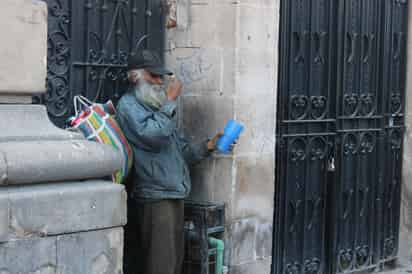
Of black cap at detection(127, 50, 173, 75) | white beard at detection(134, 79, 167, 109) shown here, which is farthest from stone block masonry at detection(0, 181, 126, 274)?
black cap at detection(127, 50, 173, 75)

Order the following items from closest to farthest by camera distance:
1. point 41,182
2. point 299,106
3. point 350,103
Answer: point 41,182 → point 299,106 → point 350,103

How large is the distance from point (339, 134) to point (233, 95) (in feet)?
5.77

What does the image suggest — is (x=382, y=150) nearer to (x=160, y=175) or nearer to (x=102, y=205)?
(x=160, y=175)

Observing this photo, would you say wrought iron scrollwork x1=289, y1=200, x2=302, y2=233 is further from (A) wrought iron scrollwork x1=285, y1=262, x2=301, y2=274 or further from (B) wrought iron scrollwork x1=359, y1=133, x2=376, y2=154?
(B) wrought iron scrollwork x1=359, y1=133, x2=376, y2=154

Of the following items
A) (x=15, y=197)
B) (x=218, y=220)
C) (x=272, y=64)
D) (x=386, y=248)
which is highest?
(x=272, y=64)

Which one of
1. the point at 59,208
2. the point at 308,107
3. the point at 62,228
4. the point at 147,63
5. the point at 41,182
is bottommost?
the point at 62,228

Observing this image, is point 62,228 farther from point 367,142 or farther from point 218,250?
point 367,142

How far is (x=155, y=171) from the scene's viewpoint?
5434mm

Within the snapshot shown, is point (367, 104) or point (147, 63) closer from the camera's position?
point (147, 63)

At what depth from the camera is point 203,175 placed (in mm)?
6090

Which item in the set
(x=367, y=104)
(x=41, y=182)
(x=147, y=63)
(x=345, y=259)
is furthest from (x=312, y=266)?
(x=41, y=182)

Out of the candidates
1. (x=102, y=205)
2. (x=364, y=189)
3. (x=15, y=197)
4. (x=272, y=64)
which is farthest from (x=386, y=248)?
(x=15, y=197)

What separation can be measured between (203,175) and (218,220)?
1.19 ft

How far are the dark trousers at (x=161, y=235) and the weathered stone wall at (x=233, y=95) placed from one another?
1.87ft
